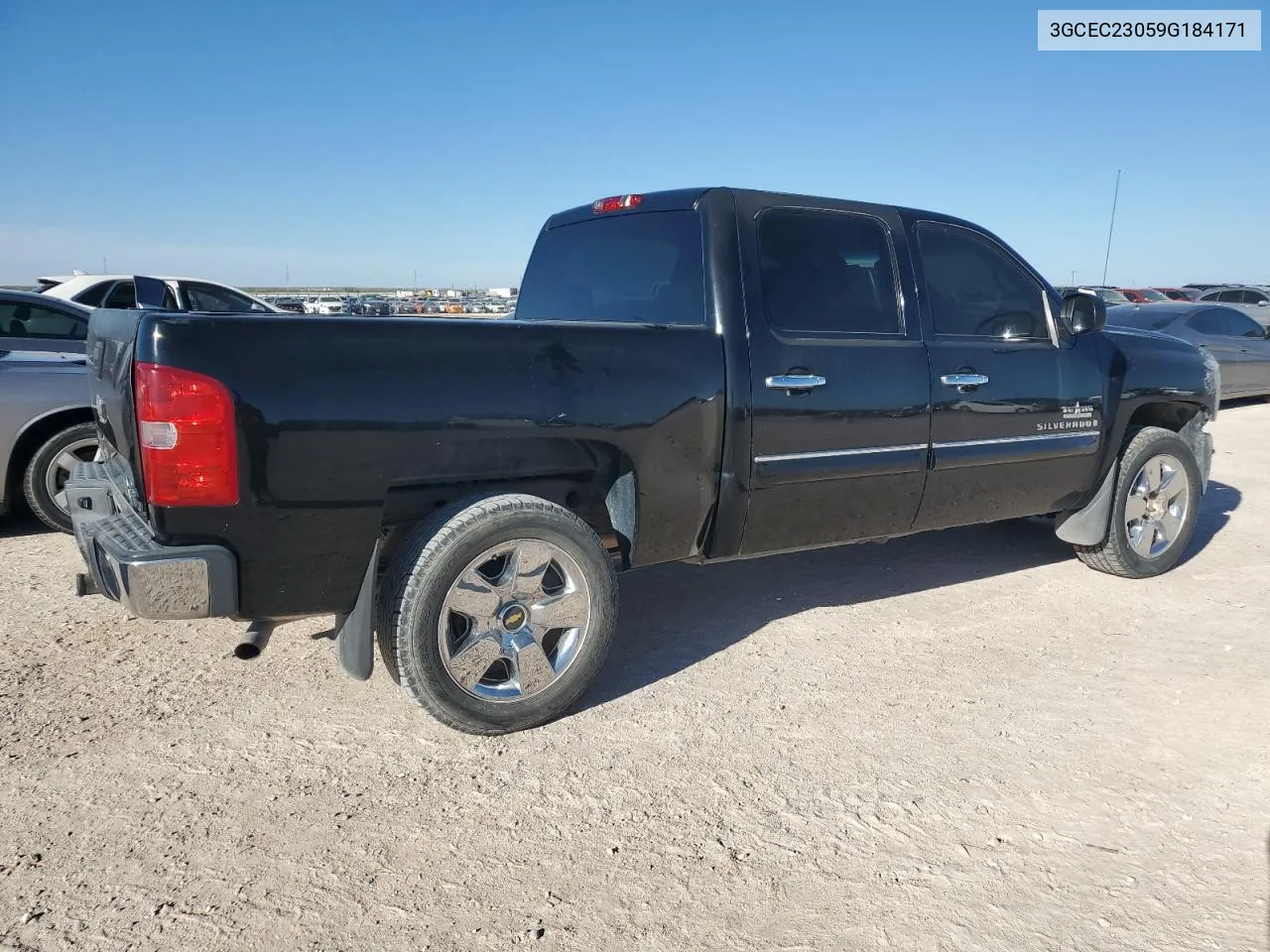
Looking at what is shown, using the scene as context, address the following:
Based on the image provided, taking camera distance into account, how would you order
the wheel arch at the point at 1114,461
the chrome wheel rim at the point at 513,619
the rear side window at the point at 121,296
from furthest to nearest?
the rear side window at the point at 121,296 → the wheel arch at the point at 1114,461 → the chrome wheel rim at the point at 513,619

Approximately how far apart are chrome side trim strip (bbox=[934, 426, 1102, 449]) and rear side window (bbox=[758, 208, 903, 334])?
0.58 metres

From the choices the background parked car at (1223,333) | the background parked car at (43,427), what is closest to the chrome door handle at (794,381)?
the background parked car at (43,427)

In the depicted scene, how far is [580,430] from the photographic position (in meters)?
3.33

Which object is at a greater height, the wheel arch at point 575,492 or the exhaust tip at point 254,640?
the wheel arch at point 575,492

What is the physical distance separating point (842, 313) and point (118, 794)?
123 inches

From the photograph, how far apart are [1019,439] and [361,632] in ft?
10.3

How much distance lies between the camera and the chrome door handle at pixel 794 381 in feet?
12.3

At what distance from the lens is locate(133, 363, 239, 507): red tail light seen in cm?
271

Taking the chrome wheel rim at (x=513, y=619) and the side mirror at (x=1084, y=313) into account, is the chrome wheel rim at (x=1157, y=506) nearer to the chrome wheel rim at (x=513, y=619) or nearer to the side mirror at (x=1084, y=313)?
the side mirror at (x=1084, y=313)

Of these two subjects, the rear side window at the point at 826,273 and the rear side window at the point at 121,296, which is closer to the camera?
the rear side window at the point at 826,273

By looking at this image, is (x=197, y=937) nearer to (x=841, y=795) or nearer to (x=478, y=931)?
(x=478, y=931)

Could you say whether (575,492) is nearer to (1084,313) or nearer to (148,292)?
(148,292)

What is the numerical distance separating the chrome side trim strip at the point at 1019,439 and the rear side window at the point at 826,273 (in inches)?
22.8

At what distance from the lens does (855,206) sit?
4.27m
